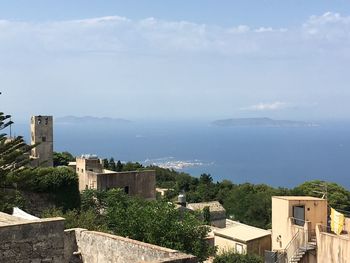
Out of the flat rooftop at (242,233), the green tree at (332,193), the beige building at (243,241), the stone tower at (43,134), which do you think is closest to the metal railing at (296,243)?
the beige building at (243,241)

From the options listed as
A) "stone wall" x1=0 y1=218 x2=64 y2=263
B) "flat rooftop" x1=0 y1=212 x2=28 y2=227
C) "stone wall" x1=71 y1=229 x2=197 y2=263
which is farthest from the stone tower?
"stone wall" x1=0 y1=218 x2=64 y2=263

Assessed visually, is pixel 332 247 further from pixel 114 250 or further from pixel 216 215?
pixel 216 215

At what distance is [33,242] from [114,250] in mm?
1513

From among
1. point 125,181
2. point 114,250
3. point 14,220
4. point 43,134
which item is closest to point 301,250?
point 125,181

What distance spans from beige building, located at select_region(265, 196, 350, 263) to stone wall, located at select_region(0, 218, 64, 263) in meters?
14.8

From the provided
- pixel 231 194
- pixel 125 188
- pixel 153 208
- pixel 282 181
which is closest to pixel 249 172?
pixel 282 181

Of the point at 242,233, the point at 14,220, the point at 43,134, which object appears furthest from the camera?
the point at 43,134

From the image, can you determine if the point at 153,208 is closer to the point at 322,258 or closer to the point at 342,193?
the point at 322,258

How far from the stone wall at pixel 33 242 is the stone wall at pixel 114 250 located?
101 cm

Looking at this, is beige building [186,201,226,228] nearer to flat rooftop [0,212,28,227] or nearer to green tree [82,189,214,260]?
green tree [82,189,214,260]

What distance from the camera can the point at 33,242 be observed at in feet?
18.2

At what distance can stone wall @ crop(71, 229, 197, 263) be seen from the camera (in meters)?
6.12

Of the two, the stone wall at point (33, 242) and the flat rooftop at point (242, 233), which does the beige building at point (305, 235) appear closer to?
the flat rooftop at point (242, 233)

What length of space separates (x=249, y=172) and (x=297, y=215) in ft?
586
